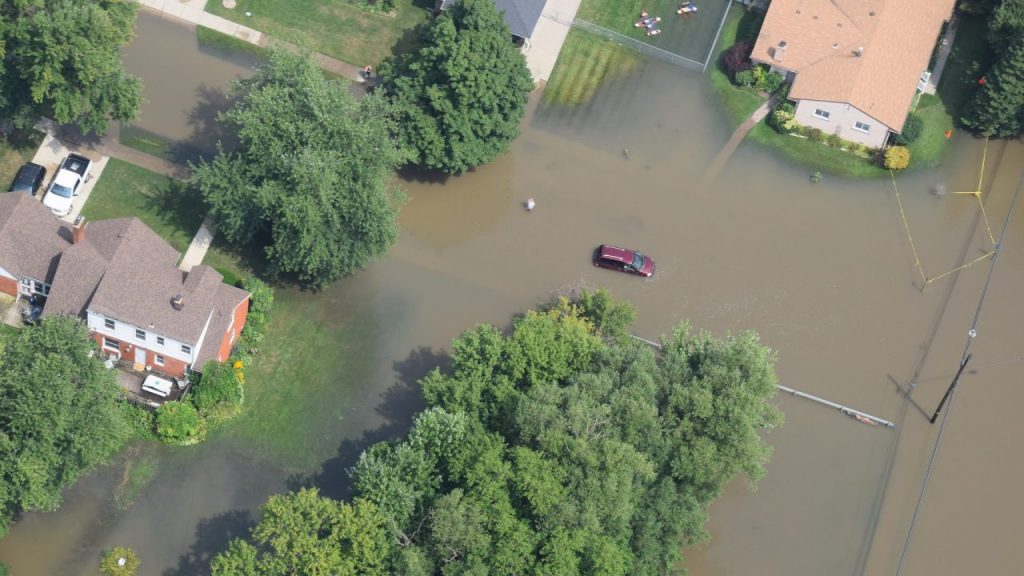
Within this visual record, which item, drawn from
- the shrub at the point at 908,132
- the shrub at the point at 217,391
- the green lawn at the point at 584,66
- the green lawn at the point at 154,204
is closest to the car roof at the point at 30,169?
the green lawn at the point at 154,204

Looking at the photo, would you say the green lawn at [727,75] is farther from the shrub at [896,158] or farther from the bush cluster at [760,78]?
the shrub at [896,158]

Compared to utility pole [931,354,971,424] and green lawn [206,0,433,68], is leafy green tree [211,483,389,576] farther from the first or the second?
green lawn [206,0,433,68]

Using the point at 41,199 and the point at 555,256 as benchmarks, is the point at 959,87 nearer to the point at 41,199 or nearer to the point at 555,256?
the point at 555,256

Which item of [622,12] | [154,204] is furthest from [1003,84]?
[154,204]

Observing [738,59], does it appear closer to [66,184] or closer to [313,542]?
[66,184]

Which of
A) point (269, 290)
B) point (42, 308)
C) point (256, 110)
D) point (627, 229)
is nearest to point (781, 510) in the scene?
point (627, 229)

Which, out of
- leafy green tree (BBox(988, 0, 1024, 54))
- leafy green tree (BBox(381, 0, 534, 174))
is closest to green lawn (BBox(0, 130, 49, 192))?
leafy green tree (BBox(381, 0, 534, 174))
